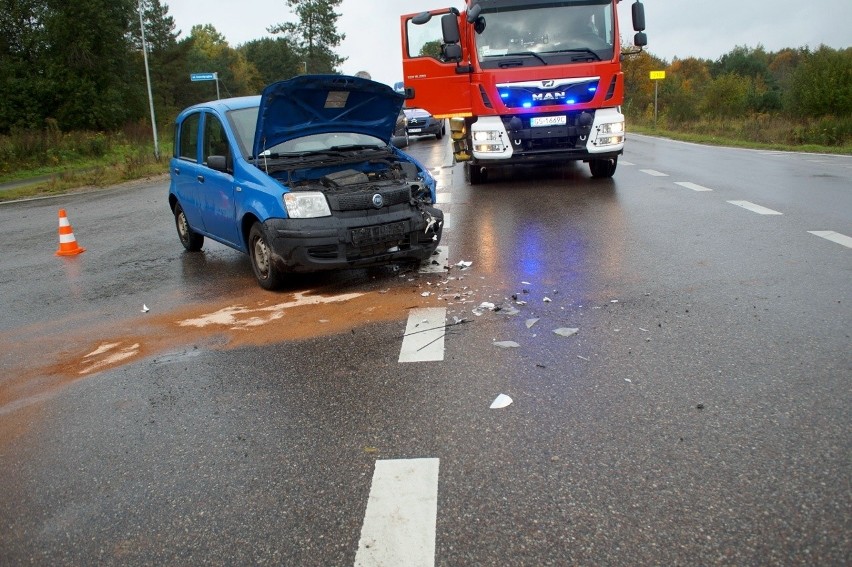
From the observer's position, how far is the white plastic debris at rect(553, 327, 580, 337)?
5418 mm

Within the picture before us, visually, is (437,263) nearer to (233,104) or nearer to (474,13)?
(233,104)

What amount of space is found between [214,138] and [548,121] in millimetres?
6587

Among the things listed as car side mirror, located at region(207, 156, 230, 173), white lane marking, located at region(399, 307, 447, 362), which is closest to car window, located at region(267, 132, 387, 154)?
car side mirror, located at region(207, 156, 230, 173)

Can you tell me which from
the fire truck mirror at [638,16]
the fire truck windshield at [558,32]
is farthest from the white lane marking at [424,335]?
the fire truck mirror at [638,16]

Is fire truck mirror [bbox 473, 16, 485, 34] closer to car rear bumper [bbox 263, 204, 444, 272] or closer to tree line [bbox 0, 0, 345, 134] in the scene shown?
car rear bumper [bbox 263, 204, 444, 272]

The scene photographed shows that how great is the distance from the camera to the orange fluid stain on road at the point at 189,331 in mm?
5461

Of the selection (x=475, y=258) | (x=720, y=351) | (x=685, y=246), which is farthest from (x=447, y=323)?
(x=685, y=246)

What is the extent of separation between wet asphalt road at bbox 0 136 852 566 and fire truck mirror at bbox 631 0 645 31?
6.42 m

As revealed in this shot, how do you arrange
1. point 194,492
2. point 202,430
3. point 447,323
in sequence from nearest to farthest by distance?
point 194,492
point 202,430
point 447,323

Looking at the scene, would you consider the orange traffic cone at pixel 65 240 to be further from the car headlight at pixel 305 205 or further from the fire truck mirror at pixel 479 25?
the fire truck mirror at pixel 479 25

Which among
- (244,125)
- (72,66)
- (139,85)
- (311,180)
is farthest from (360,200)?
(139,85)

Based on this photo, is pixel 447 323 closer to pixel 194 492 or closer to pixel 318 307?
pixel 318 307

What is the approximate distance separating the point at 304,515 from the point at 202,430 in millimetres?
1216

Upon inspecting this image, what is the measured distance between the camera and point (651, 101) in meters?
57.9
